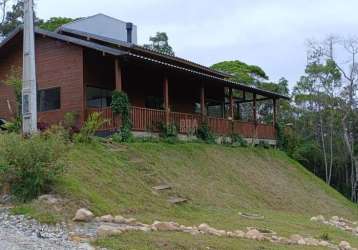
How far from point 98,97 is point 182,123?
3819mm

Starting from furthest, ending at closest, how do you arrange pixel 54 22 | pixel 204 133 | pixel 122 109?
1. pixel 54 22
2. pixel 204 133
3. pixel 122 109

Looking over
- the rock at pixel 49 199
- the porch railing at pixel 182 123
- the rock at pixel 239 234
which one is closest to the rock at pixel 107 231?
the rock at pixel 49 199

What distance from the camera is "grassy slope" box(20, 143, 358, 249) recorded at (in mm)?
11289

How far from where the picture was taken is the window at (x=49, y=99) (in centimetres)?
2250

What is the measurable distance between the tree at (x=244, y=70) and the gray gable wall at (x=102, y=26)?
15.6 metres

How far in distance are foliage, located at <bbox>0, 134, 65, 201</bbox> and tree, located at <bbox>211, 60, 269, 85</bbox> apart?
3311 cm

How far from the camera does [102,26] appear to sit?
93.1ft

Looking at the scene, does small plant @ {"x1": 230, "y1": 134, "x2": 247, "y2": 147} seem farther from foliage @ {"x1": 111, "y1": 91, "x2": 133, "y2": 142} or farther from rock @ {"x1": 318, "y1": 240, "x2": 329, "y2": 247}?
rock @ {"x1": 318, "y1": 240, "x2": 329, "y2": 247}

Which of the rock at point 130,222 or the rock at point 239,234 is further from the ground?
the rock at point 130,222

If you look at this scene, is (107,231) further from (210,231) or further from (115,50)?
(115,50)

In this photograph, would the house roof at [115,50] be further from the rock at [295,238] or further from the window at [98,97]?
the rock at [295,238]

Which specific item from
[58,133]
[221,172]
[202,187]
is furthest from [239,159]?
[58,133]

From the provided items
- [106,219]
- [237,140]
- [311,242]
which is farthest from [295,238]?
[237,140]

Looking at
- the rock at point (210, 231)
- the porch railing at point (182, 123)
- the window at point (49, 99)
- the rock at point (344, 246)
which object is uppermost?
the window at point (49, 99)
